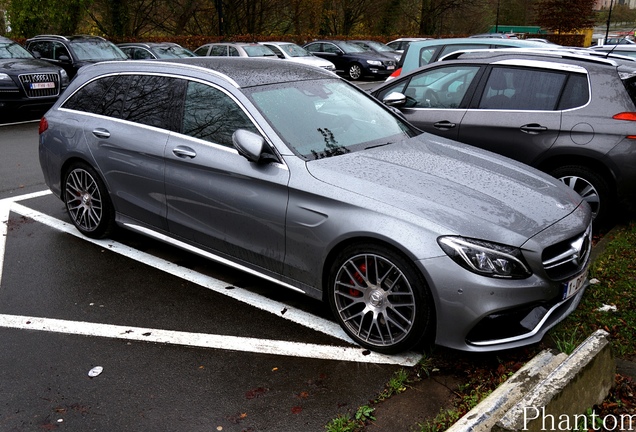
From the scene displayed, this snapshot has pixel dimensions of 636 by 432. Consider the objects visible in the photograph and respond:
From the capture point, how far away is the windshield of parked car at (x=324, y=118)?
459 cm

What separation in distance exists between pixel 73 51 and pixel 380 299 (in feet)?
48.2

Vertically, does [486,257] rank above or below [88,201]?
above

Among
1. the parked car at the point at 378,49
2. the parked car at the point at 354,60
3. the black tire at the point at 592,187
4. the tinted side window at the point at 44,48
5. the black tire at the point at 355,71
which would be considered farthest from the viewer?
the parked car at the point at 378,49

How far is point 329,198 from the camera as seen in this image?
13.4ft

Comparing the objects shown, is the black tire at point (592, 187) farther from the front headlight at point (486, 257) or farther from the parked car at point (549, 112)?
the front headlight at point (486, 257)

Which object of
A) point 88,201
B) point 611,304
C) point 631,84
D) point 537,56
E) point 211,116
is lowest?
point 611,304

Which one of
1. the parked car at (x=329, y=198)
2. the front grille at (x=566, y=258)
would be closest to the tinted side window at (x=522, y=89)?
the parked car at (x=329, y=198)

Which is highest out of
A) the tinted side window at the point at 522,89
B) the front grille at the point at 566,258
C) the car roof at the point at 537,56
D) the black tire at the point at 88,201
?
the car roof at the point at 537,56

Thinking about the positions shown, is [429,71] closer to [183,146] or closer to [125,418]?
[183,146]

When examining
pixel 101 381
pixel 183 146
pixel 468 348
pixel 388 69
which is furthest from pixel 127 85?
pixel 388 69

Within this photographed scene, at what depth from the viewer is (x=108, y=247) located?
19.3 ft

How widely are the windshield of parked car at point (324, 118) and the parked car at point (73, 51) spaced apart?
12.3 meters

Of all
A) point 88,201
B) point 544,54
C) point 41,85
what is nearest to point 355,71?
Answer: point 41,85

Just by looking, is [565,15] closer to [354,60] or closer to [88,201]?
[354,60]
